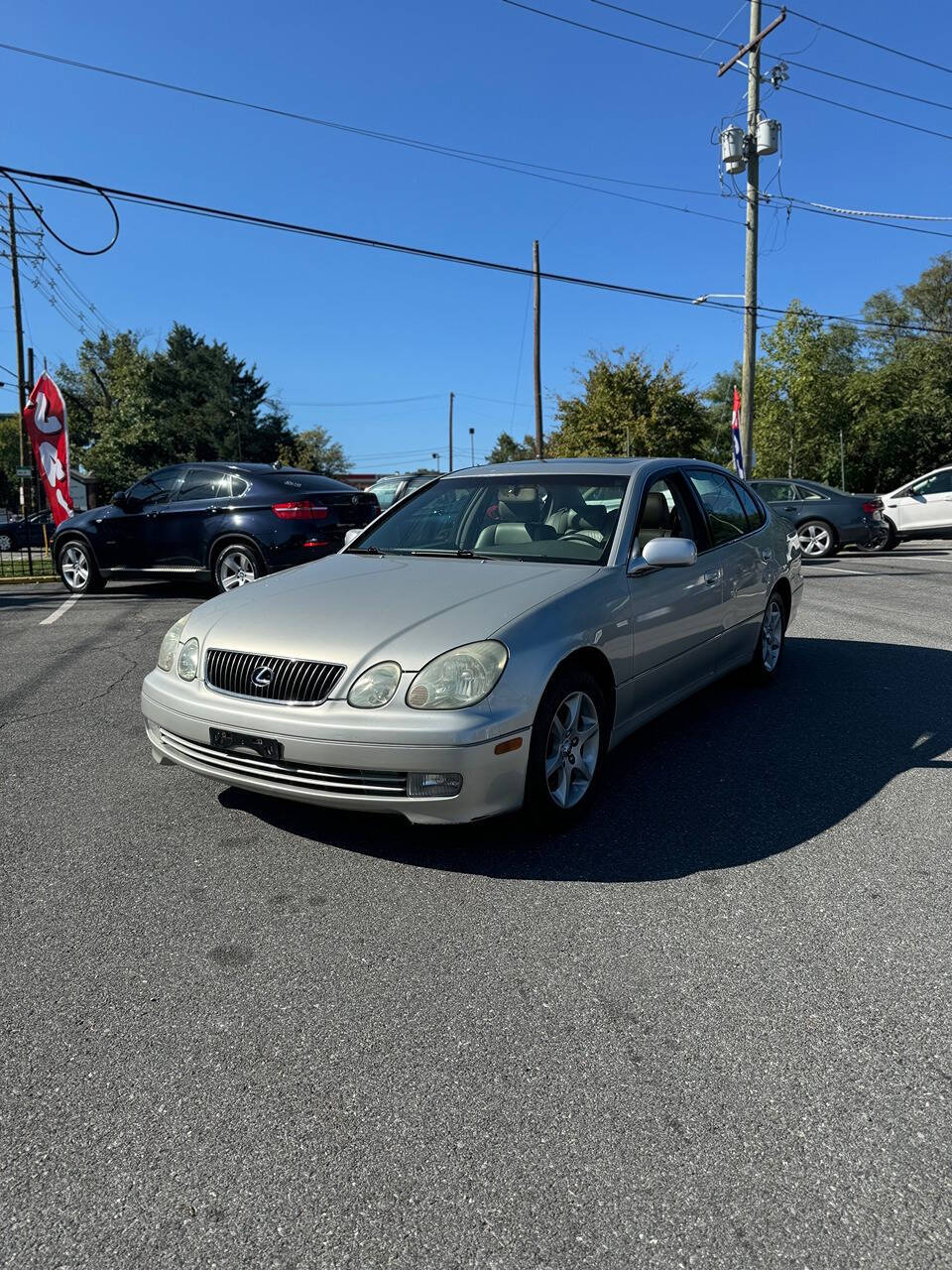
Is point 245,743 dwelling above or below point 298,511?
below

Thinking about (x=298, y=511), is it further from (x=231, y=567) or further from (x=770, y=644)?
(x=770, y=644)

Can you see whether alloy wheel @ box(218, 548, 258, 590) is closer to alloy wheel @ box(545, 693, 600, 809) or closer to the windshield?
the windshield

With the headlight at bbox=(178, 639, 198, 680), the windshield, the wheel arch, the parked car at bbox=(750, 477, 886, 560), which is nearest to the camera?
the wheel arch

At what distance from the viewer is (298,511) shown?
32.8 ft

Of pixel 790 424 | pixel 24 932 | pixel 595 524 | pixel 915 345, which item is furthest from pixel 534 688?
pixel 915 345

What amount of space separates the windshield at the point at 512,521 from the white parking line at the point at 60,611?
583 cm

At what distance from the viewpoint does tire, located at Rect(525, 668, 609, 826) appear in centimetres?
339

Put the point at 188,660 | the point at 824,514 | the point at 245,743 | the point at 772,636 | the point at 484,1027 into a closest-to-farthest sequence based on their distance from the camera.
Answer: the point at 484,1027 < the point at 245,743 < the point at 188,660 < the point at 772,636 < the point at 824,514

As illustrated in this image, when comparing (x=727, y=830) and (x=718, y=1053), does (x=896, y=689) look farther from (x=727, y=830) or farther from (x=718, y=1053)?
(x=718, y=1053)

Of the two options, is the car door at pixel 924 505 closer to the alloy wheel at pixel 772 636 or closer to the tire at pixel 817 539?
the tire at pixel 817 539

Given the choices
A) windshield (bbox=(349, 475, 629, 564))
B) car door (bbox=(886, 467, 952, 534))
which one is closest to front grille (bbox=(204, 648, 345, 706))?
windshield (bbox=(349, 475, 629, 564))

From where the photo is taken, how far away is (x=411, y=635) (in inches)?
132

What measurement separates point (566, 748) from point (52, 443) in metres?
12.9

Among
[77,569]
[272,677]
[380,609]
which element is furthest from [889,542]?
[272,677]
